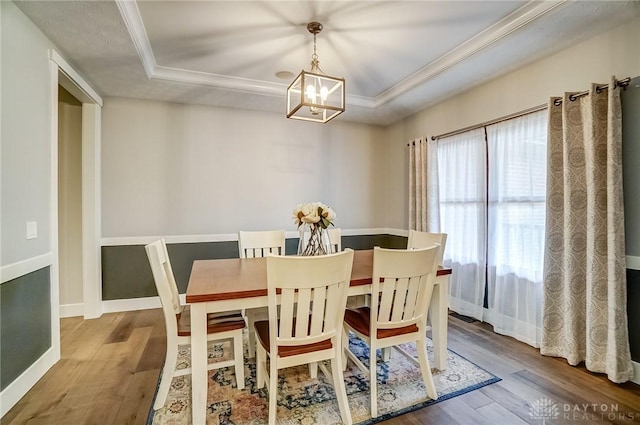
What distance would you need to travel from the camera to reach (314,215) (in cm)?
219

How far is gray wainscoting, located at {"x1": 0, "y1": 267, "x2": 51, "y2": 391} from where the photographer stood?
183 centimetres

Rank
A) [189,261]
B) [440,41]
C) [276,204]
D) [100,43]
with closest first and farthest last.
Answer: [100,43]
[440,41]
[189,261]
[276,204]

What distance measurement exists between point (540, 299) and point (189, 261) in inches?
146

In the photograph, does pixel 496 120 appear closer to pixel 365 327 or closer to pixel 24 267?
pixel 365 327

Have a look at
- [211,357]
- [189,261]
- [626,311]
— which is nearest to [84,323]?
[189,261]

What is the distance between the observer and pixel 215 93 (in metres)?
3.46

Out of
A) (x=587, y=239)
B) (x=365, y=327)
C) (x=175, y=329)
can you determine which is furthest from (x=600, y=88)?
(x=175, y=329)

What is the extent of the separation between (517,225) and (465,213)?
619 mm

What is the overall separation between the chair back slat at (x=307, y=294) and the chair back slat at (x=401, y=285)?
0.68ft

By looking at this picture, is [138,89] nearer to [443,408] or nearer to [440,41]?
[440,41]

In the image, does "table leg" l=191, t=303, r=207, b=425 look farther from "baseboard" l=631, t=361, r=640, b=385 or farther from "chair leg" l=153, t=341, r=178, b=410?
"baseboard" l=631, t=361, r=640, b=385

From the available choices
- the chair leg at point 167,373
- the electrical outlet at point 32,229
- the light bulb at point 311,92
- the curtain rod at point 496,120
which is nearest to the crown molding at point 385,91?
the curtain rod at point 496,120

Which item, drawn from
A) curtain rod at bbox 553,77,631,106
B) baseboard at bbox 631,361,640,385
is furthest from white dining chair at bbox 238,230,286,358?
baseboard at bbox 631,361,640,385

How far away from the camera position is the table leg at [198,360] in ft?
5.09
